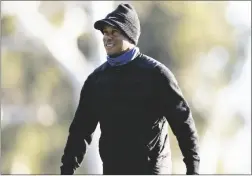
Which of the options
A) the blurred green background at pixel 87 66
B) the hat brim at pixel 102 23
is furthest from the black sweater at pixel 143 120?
the blurred green background at pixel 87 66

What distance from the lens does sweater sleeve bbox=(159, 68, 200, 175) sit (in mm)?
1402

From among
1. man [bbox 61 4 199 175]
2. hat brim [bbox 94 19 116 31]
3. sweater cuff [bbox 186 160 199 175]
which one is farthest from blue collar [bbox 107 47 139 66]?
sweater cuff [bbox 186 160 199 175]

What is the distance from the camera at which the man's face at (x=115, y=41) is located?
147cm

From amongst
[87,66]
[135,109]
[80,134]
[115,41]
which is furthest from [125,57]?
[87,66]

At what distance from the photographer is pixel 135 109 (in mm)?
1418

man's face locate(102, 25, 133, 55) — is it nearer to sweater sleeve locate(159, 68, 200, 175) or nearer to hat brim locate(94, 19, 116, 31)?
hat brim locate(94, 19, 116, 31)

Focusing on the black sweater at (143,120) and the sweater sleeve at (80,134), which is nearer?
the black sweater at (143,120)

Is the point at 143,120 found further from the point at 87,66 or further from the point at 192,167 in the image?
the point at 87,66

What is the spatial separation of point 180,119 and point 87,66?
1183 mm

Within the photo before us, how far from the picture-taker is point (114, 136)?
4.73ft

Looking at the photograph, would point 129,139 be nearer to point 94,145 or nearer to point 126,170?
point 126,170

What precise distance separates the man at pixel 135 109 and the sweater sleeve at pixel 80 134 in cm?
7

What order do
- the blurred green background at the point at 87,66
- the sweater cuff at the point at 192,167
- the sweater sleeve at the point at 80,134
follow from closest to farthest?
the sweater cuff at the point at 192,167
the sweater sleeve at the point at 80,134
the blurred green background at the point at 87,66

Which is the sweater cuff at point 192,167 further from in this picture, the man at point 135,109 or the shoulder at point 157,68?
the shoulder at point 157,68
